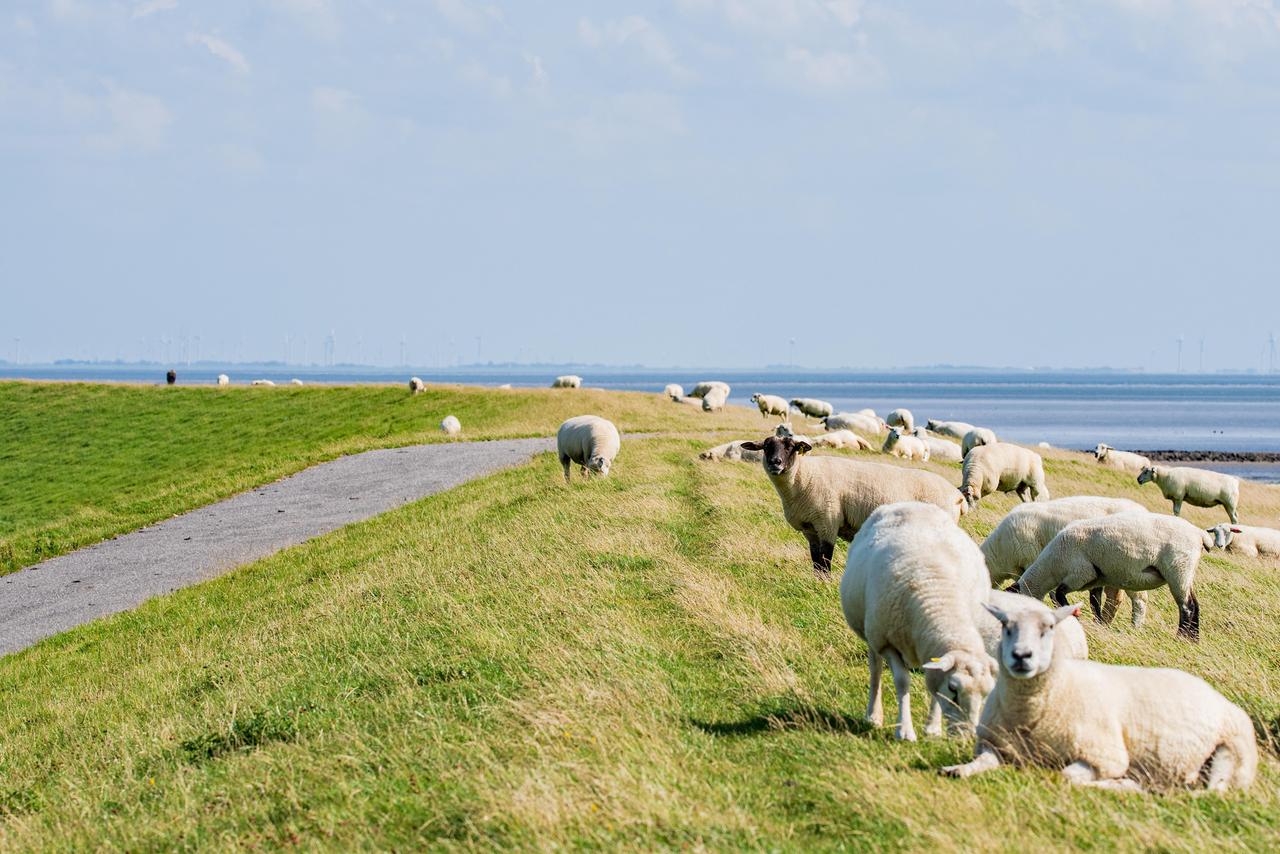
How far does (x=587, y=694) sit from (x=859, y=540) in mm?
2881

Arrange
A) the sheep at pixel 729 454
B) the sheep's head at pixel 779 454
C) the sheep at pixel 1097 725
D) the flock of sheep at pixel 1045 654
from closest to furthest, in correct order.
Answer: the sheep at pixel 1097 725
the flock of sheep at pixel 1045 654
the sheep's head at pixel 779 454
the sheep at pixel 729 454

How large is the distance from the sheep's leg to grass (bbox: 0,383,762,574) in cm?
2860

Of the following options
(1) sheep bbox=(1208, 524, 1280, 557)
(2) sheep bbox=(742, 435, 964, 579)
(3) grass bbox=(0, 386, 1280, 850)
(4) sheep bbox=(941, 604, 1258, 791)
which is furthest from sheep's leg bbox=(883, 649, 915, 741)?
(1) sheep bbox=(1208, 524, 1280, 557)

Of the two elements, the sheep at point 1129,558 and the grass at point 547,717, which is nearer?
the grass at point 547,717

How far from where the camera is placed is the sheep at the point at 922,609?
8.97 meters

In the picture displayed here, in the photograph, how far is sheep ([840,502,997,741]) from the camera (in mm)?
8969

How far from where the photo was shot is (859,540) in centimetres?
1109

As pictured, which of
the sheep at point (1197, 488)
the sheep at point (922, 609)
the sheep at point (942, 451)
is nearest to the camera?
the sheep at point (922, 609)

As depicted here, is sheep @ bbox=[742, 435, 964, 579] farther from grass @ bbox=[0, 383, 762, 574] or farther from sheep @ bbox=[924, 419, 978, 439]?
sheep @ bbox=[924, 419, 978, 439]

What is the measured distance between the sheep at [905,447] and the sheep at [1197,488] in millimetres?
7406

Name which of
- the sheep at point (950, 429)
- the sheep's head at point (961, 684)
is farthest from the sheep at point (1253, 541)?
the sheep at point (950, 429)

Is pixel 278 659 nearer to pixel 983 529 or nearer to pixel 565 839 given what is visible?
pixel 565 839

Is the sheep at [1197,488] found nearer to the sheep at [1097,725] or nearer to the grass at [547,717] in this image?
the grass at [547,717]

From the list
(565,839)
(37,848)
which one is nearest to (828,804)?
(565,839)
